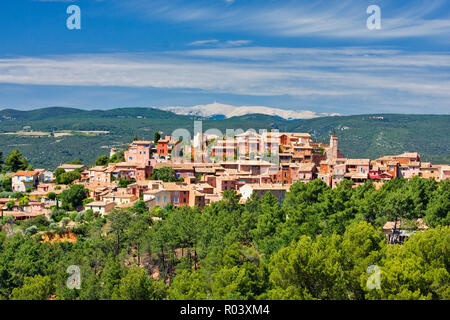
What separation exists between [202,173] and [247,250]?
27.4 metres

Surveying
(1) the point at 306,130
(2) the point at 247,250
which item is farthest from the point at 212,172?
(1) the point at 306,130

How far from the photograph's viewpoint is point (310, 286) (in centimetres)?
1952

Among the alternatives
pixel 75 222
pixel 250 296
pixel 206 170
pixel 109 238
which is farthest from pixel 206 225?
pixel 206 170

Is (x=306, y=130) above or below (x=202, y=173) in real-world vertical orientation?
above

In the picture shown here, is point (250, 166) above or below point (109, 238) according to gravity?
above

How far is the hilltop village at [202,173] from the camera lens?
45.1m

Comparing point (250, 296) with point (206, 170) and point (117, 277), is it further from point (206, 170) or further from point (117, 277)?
point (206, 170)

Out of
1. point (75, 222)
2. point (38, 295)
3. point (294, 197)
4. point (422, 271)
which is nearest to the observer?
point (422, 271)

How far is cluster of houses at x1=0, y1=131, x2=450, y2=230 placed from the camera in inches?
1769

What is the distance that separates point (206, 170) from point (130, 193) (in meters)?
9.03
